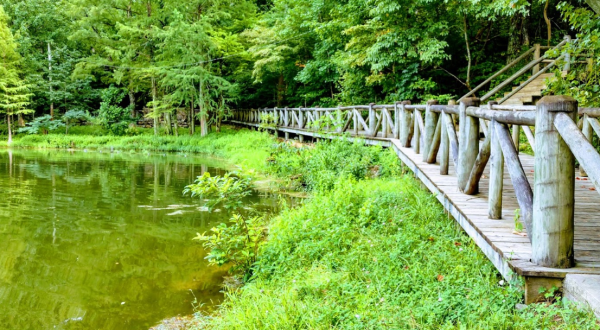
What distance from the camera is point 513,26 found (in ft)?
48.5

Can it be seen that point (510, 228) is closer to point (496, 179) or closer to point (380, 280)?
point (496, 179)

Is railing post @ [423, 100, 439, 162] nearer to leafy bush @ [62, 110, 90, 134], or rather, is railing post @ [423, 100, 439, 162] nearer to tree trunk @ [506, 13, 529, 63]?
tree trunk @ [506, 13, 529, 63]

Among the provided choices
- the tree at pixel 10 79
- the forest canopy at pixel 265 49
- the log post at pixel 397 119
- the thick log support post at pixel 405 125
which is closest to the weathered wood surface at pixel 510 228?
the forest canopy at pixel 265 49

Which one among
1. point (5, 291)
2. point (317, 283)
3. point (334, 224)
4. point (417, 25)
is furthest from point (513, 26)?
point (5, 291)

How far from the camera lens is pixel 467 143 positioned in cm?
462

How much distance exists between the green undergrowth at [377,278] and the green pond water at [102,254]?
3.10ft

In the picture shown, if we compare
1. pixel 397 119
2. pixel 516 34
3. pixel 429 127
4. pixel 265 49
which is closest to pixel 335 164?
pixel 397 119

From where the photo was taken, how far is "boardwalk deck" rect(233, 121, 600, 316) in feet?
8.88

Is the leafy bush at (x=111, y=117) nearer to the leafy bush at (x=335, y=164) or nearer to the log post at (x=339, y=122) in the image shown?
the log post at (x=339, y=122)

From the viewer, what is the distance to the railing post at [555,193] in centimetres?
265

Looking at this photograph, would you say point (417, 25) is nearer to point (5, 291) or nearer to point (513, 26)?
point (513, 26)

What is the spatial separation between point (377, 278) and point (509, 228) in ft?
3.80

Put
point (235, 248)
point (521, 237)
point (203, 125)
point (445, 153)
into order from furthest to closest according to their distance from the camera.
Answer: point (203, 125), point (445, 153), point (235, 248), point (521, 237)

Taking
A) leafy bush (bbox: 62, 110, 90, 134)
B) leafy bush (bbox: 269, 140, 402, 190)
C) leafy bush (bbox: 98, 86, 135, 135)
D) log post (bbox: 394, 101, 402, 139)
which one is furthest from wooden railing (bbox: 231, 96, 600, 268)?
leafy bush (bbox: 62, 110, 90, 134)
